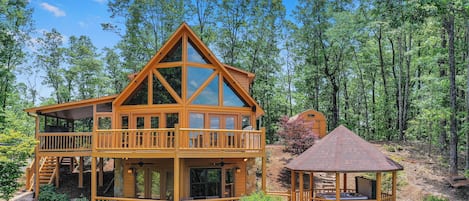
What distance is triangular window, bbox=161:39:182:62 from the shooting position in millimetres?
17297

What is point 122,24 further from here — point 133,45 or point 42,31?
point 42,31

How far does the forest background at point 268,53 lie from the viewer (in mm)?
27906

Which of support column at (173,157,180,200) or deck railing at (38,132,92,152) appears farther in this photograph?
deck railing at (38,132,92,152)

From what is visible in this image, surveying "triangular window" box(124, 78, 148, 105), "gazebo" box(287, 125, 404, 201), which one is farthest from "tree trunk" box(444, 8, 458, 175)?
"triangular window" box(124, 78, 148, 105)

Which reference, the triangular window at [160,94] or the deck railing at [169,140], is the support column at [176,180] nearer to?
the deck railing at [169,140]

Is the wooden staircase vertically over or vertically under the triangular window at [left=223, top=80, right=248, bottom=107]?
under

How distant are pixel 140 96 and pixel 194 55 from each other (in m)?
2.97

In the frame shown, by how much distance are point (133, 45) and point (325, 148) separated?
21.7 metres

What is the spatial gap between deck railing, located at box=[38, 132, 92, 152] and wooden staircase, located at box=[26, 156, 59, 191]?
2.31m

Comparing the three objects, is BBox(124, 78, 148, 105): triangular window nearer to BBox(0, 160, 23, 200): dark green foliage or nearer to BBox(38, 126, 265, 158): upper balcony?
BBox(38, 126, 265, 158): upper balcony

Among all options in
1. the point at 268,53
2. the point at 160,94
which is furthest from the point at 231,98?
the point at 268,53

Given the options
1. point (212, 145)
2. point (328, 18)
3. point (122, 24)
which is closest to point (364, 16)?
point (328, 18)

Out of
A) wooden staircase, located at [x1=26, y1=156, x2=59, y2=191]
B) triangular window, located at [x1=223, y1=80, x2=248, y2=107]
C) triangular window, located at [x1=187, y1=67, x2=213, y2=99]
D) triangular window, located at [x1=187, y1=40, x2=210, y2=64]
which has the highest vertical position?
triangular window, located at [x1=187, y1=40, x2=210, y2=64]

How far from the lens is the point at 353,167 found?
529 inches
